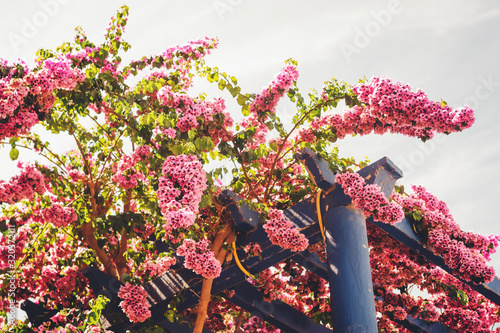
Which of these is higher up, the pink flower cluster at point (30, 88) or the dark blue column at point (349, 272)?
the pink flower cluster at point (30, 88)

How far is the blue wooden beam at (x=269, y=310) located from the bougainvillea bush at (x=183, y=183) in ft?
0.46

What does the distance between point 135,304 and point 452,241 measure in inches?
134

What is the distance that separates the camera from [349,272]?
4277mm

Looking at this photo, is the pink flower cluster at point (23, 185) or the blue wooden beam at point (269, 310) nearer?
the pink flower cluster at point (23, 185)

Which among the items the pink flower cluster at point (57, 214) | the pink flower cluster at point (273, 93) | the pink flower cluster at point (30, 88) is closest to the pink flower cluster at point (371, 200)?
the pink flower cluster at point (273, 93)

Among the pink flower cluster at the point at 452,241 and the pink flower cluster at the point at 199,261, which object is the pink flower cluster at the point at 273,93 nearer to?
the pink flower cluster at the point at 199,261

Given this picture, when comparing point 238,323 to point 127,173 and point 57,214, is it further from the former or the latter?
point 57,214

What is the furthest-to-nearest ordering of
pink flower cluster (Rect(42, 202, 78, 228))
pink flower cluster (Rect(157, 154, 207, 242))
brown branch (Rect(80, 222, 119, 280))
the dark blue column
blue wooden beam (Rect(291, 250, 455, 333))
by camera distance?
brown branch (Rect(80, 222, 119, 280)) → blue wooden beam (Rect(291, 250, 455, 333)) → pink flower cluster (Rect(42, 202, 78, 228)) → the dark blue column → pink flower cluster (Rect(157, 154, 207, 242))

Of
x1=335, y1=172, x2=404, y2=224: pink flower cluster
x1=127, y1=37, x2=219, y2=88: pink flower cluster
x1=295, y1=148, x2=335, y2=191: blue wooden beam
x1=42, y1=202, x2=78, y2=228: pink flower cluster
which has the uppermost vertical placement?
x1=127, y1=37, x2=219, y2=88: pink flower cluster

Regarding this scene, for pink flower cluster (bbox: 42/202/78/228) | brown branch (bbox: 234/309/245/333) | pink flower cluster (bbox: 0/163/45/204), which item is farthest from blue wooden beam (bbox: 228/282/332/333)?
pink flower cluster (bbox: 0/163/45/204)

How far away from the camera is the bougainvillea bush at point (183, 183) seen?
426 centimetres

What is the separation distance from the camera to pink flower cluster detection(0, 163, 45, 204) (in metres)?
4.94

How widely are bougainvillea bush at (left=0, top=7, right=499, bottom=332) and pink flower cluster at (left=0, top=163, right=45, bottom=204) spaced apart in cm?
1

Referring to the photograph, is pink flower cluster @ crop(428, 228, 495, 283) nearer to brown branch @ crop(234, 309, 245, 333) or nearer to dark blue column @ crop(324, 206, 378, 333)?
dark blue column @ crop(324, 206, 378, 333)
